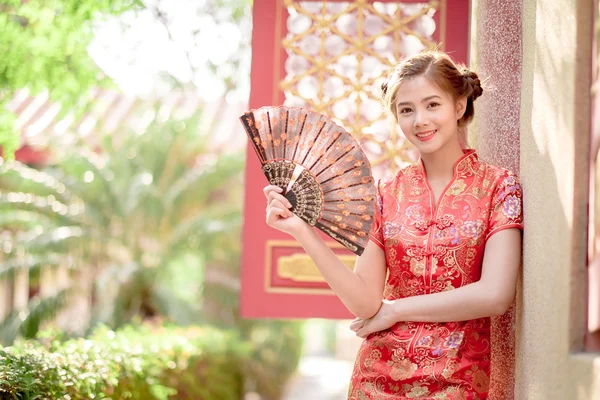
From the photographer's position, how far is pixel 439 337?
2.24 meters

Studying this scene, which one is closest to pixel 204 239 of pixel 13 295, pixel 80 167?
pixel 80 167

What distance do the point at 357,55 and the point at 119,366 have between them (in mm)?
2067

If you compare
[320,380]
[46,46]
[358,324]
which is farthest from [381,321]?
[320,380]

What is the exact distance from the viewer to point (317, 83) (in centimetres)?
438

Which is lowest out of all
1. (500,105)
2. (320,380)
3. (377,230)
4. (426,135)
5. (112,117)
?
(320,380)

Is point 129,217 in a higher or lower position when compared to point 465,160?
higher

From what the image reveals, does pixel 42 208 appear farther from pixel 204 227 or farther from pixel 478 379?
pixel 478 379

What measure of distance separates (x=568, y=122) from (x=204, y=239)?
7.34m

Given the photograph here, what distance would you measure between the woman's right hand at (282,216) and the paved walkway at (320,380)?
878 cm

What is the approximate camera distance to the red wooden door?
4.32 m

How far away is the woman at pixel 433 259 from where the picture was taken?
2.20 metres

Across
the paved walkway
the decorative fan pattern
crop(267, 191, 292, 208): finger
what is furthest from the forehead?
the paved walkway

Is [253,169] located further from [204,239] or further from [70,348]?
[204,239]

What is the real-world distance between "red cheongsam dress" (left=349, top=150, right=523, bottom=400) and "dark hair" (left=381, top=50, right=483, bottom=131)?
0.21 meters
